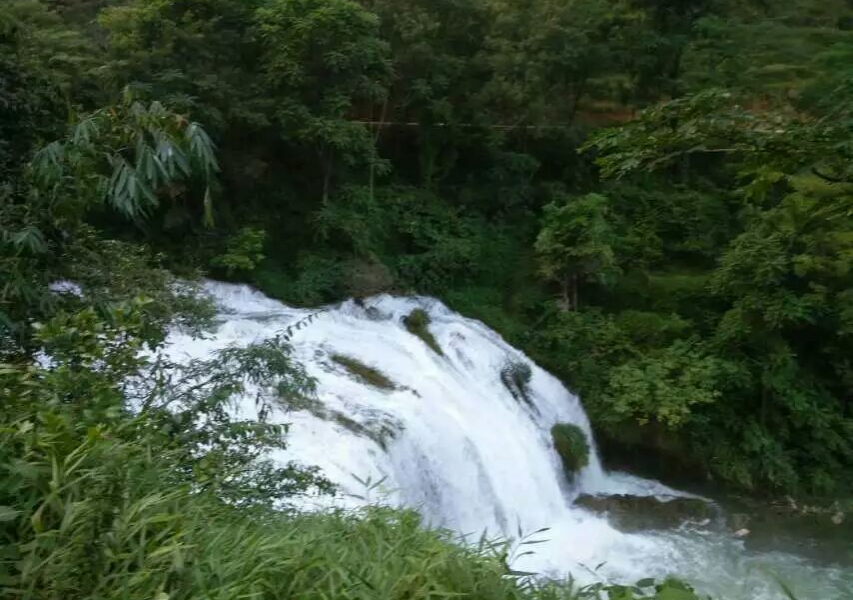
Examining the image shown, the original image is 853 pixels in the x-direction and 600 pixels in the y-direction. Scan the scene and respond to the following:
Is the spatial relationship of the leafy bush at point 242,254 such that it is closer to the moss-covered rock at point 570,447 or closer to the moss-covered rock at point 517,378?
the moss-covered rock at point 517,378

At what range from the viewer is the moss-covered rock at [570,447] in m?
10.5

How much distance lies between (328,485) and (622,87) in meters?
11.9

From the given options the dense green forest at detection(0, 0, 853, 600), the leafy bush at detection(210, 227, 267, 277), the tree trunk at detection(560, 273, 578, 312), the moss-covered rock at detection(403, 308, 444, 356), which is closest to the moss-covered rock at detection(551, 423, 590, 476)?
the dense green forest at detection(0, 0, 853, 600)

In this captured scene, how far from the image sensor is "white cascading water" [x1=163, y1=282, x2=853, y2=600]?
7.98 m

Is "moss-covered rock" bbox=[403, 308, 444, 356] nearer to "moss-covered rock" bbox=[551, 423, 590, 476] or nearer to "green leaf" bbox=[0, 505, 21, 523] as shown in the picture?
"moss-covered rock" bbox=[551, 423, 590, 476]

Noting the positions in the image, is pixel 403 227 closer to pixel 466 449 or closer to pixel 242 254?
pixel 242 254

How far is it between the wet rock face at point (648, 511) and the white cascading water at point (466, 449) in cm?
19

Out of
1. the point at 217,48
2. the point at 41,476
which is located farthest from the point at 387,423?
the point at 217,48

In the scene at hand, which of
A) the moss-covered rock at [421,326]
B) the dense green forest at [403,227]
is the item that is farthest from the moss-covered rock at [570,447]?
the moss-covered rock at [421,326]

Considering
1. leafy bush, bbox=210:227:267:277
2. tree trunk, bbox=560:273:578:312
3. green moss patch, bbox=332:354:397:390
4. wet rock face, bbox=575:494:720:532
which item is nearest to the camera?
green moss patch, bbox=332:354:397:390

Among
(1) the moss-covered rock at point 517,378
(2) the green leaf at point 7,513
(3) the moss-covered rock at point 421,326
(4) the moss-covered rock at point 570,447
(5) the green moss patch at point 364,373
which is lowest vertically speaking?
(4) the moss-covered rock at point 570,447

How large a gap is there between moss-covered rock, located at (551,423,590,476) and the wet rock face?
1.37 ft

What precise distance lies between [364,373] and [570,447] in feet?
10.2

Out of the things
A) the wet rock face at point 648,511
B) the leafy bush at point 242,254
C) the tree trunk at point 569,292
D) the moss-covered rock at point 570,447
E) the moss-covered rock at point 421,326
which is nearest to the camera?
the wet rock face at point 648,511
